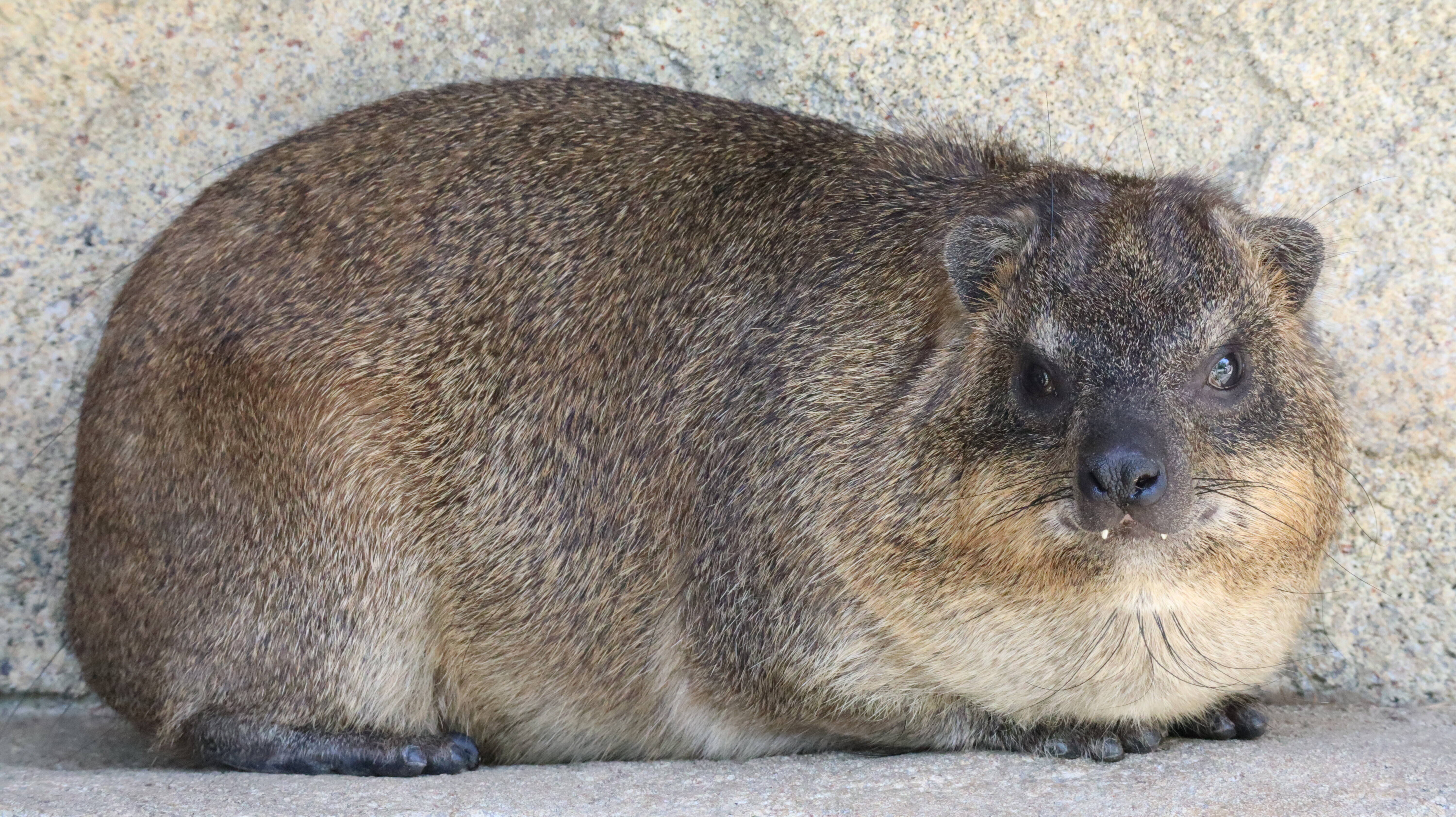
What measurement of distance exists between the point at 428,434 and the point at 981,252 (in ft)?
5.85

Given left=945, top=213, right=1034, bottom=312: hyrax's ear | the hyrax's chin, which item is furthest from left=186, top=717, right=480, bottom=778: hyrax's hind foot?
left=945, top=213, right=1034, bottom=312: hyrax's ear

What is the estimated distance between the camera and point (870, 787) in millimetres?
4168

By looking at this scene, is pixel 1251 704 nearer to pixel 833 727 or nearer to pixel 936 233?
pixel 833 727

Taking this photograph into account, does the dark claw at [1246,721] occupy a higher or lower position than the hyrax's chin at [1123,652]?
lower

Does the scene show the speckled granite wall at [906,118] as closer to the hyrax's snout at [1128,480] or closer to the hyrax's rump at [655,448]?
the hyrax's rump at [655,448]

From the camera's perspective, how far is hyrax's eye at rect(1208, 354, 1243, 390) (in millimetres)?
4133

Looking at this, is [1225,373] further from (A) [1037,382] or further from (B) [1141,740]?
(B) [1141,740]

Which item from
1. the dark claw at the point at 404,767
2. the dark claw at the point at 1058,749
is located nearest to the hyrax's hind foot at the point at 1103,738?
the dark claw at the point at 1058,749

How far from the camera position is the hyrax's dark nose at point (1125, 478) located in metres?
3.76

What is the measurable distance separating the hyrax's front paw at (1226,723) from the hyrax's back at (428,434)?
1.59 m

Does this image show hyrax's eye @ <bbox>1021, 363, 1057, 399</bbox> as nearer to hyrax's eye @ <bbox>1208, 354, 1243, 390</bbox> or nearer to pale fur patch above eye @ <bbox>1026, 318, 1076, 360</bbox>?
pale fur patch above eye @ <bbox>1026, 318, 1076, 360</bbox>

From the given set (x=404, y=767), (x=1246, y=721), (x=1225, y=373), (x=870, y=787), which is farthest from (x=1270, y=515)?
(x=404, y=767)

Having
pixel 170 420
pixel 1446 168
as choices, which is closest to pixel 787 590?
pixel 170 420

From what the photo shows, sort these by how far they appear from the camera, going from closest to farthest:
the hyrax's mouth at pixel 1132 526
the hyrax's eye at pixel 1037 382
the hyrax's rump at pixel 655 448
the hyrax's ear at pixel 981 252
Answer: the hyrax's mouth at pixel 1132 526, the hyrax's eye at pixel 1037 382, the hyrax's rump at pixel 655 448, the hyrax's ear at pixel 981 252
